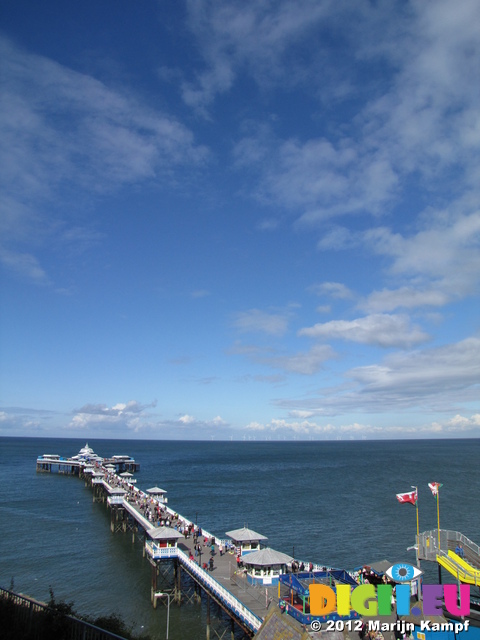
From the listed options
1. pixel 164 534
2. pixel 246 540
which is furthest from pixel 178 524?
pixel 246 540

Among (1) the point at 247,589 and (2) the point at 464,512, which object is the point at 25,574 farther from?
(2) the point at 464,512

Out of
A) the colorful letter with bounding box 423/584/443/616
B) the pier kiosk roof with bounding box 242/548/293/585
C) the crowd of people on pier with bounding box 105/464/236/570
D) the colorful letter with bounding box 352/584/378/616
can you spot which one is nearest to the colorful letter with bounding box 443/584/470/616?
the colorful letter with bounding box 423/584/443/616

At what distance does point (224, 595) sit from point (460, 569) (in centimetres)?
1379

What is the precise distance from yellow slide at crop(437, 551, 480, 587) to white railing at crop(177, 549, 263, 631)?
11.5 m

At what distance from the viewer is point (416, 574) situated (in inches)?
1003

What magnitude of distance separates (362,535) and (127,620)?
Answer: 108 feet

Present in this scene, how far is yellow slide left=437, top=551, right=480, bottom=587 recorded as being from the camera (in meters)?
27.2

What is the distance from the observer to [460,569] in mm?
27656

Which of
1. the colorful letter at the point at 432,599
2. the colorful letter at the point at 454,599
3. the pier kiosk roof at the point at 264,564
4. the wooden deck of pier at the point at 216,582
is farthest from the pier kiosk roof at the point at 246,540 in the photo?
the colorful letter at the point at 454,599

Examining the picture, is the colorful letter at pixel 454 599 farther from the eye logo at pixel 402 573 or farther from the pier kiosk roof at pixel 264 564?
the pier kiosk roof at pixel 264 564

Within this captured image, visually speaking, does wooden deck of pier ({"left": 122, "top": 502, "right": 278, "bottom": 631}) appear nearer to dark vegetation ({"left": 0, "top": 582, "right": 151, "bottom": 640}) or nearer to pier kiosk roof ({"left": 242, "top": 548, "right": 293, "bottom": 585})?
pier kiosk roof ({"left": 242, "top": 548, "right": 293, "bottom": 585})

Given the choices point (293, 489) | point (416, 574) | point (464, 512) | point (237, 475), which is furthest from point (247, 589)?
point (237, 475)

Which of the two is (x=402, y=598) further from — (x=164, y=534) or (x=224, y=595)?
(x=164, y=534)

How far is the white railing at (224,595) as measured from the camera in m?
25.6
